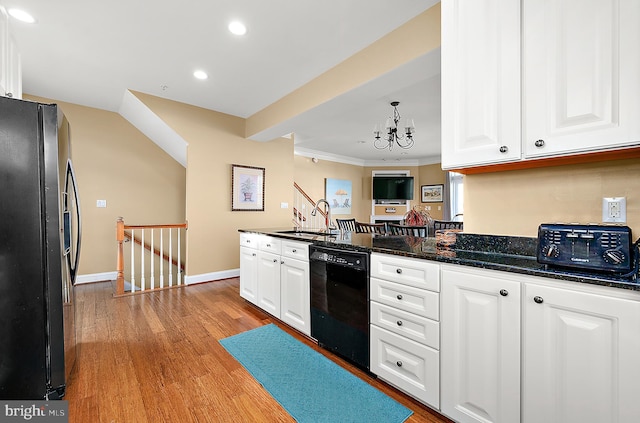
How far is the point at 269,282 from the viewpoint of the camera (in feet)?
8.91

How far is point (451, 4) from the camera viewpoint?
1.55m

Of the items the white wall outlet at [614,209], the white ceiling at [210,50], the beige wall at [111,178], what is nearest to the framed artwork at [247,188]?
the white ceiling at [210,50]

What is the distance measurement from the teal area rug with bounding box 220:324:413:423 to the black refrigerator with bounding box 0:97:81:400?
3.57 feet

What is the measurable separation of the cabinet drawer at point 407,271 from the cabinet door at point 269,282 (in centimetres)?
116

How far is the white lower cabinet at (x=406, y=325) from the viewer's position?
1459 millimetres

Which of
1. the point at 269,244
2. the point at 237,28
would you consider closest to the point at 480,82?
the point at 237,28

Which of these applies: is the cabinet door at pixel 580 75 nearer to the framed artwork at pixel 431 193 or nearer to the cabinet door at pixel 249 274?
the cabinet door at pixel 249 274

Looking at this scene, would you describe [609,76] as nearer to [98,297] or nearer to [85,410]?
[85,410]

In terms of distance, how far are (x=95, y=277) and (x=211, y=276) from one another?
1.70 m

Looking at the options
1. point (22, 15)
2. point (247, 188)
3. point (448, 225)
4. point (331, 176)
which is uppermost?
point (22, 15)

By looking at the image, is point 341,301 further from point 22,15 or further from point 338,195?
point 338,195

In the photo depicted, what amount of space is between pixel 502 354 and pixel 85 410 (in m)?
2.17

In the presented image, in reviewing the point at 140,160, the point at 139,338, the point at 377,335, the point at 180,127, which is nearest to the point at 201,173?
the point at 180,127

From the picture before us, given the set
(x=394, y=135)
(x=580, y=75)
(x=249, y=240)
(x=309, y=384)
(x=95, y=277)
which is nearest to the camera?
(x=580, y=75)
